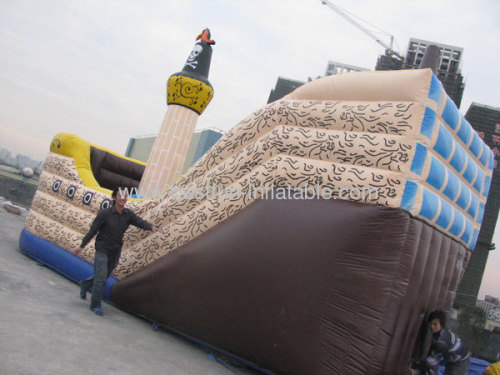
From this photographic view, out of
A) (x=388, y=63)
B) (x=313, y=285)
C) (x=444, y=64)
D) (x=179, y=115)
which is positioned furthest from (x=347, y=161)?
(x=444, y=64)

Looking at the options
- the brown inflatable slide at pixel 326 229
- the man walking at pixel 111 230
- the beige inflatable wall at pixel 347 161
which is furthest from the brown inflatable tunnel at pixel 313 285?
the man walking at pixel 111 230

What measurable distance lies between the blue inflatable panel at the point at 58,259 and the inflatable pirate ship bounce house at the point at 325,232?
0.52 m

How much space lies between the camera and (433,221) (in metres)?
2.59

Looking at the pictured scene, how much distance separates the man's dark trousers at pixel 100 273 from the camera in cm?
312

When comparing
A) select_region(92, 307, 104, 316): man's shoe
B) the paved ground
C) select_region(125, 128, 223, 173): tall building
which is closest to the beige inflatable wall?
select_region(92, 307, 104, 316): man's shoe

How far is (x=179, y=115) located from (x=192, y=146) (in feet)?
139

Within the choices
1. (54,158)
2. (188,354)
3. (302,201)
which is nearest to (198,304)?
(188,354)

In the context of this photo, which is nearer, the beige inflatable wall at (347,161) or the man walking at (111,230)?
the beige inflatable wall at (347,161)

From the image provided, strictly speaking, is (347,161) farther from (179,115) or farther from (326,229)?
(179,115)

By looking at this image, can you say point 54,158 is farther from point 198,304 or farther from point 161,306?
point 198,304

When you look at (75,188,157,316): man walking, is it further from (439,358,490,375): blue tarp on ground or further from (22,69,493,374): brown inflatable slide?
(439,358,490,375): blue tarp on ground

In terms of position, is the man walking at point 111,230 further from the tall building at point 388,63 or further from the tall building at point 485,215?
the tall building at point 388,63

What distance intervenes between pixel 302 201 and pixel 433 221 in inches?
33.7

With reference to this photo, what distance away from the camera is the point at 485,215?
134 ft
